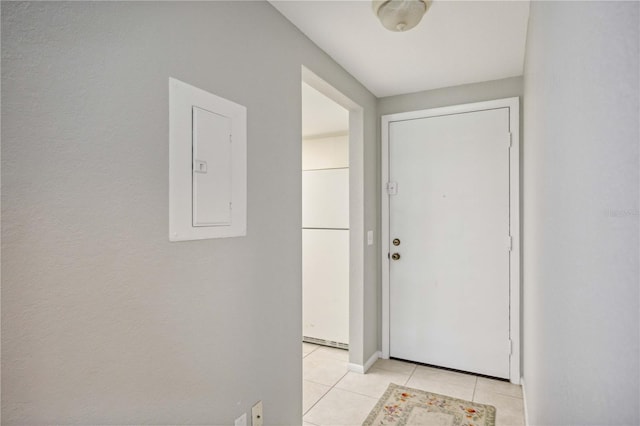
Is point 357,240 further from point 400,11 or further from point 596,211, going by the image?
point 596,211

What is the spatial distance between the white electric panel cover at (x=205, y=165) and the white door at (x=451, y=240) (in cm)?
184

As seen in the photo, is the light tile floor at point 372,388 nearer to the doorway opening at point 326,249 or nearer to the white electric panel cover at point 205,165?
the doorway opening at point 326,249

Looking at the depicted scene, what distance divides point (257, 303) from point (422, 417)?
1382 mm

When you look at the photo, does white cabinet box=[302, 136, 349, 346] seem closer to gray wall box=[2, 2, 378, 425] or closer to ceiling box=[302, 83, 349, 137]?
ceiling box=[302, 83, 349, 137]

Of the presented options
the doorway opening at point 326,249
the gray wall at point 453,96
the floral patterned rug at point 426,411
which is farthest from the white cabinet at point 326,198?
the floral patterned rug at point 426,411

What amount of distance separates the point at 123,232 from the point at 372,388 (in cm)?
219

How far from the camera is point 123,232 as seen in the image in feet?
3.50

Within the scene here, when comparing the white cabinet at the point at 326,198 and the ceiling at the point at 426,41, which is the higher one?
the ceiling at the point at 426,41

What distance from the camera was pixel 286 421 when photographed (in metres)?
1.86

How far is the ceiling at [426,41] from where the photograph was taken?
70.1 inches

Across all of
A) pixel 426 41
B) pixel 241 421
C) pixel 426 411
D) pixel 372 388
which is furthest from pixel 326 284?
pixel 426 41

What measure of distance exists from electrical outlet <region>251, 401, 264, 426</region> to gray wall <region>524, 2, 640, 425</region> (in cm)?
124

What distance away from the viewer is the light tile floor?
223 centimetres

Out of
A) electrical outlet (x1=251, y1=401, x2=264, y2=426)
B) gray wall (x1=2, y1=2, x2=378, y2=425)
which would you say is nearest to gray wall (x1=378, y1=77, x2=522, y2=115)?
gray wall (x1=2, y1=2, x2=378, y2=425)
